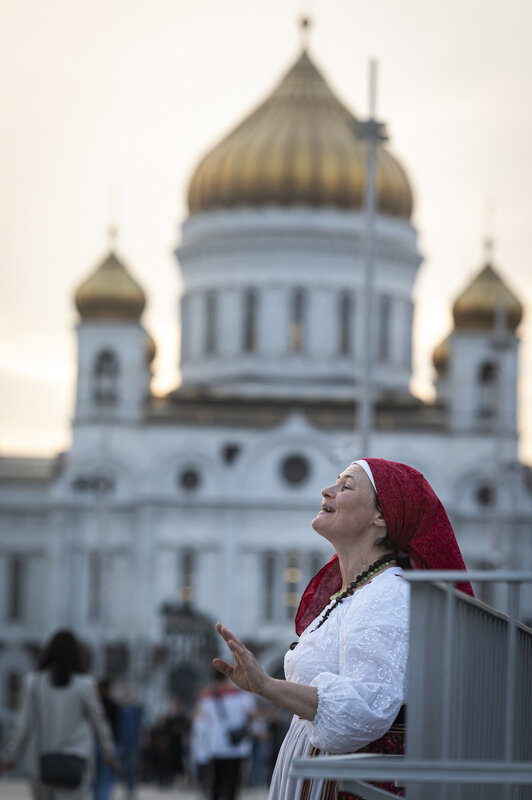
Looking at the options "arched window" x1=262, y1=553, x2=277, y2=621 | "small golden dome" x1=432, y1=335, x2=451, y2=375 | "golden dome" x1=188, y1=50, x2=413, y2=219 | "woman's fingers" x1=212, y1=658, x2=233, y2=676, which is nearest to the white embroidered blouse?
"woman's fingers" x1=212, y1=658, x2=233, y2=676

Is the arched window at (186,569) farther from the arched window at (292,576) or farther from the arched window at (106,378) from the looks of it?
the arched window at (106,378)

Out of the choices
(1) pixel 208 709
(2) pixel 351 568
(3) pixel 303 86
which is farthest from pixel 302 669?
(3) pixel 303 86

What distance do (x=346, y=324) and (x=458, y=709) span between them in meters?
60.9

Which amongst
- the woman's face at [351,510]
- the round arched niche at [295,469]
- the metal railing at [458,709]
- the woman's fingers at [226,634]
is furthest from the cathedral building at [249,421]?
the metal railing at [458,709]

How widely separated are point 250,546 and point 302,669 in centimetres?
5435

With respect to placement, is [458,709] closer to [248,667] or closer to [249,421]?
[248,667]

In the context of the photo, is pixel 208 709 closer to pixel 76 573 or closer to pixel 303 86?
pixel 76 573

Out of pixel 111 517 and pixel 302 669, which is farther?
pixel 111 517

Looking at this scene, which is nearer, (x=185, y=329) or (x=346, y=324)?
(x=346, y=324)

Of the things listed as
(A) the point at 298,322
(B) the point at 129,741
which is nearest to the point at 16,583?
(A) the point at 298,322

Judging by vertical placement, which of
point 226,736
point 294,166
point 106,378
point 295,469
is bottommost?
point 226,736

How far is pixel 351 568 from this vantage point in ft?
20.6

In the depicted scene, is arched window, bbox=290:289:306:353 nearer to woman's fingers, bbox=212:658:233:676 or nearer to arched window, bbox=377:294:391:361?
arched window, bbox=377:294:391:361

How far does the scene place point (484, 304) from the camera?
205 feet
